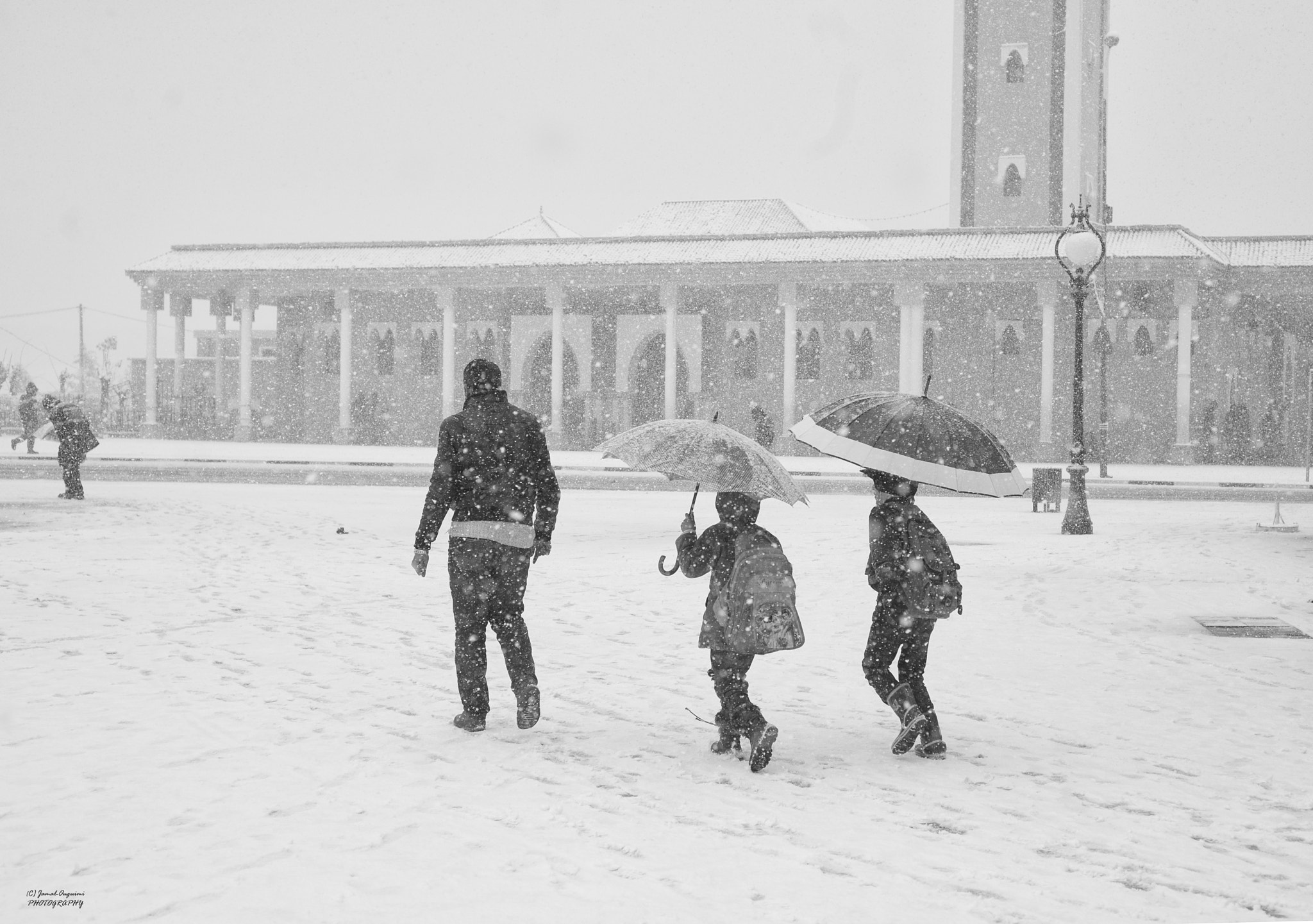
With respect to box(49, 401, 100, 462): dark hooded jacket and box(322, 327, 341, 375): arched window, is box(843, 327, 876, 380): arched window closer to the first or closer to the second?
box(322, 327, 341, 375): arched window

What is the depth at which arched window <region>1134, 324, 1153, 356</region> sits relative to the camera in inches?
1265

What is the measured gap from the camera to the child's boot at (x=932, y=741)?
15.2 feet

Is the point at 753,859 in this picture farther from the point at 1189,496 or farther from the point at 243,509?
the point at 1189,496

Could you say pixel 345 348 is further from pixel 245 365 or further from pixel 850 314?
pixel 850 314

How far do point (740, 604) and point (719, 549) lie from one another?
0.23 metres

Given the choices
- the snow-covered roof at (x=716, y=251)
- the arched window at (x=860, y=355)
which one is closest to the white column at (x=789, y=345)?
the snow-covered roof at (x=716, y=251)

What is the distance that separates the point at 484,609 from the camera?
4918 mm

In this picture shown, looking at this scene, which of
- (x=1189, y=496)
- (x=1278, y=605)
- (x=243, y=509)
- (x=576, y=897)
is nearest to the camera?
(x=576, y=897)

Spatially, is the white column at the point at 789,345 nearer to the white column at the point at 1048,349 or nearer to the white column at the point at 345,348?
the white column at the point at 1048,349

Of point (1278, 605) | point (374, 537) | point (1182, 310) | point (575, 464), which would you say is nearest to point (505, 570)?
point (1278, 605)

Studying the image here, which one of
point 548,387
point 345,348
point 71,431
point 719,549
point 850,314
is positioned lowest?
point 719,549

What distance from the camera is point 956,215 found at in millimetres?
36875

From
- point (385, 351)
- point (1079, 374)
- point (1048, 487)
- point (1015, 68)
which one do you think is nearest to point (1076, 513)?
point (1079, 374)

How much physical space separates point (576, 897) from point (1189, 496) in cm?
1786
